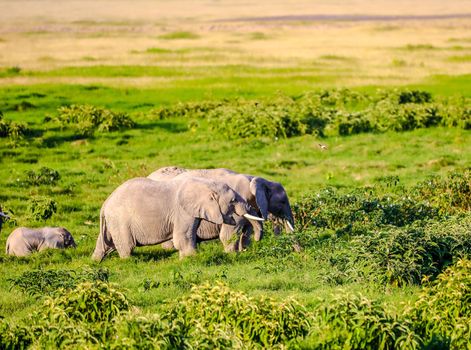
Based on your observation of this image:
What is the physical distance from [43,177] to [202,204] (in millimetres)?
10309

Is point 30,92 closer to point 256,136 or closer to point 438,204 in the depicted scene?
point 256,136

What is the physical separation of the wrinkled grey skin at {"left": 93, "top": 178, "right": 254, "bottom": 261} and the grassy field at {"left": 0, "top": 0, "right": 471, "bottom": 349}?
1.28ft

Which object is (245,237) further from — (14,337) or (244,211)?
(14,337)

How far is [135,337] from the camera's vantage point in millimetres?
10953

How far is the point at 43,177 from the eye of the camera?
2728 cm

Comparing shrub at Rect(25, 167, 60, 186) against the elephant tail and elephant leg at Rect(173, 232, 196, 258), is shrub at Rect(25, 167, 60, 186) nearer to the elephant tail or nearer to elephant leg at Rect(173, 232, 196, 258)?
the elephant tail

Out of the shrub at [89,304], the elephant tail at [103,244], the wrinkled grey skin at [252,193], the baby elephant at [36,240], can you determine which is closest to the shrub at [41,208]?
the baby elephant at [36,240]

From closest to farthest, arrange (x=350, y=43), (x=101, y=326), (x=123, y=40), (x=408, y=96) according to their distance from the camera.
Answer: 1. (x=101, y=326)
2. (x=408, y=96)
3. (x=350, y=43)
4. (x=123, y=40)

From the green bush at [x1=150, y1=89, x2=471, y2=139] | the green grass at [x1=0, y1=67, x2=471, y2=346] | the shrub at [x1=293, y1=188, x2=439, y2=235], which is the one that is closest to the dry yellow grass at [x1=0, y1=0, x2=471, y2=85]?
the green grass at [x1=0, y1=67, x2=471, y2=346]

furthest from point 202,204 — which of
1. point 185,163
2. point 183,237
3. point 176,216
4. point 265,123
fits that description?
point 265,123

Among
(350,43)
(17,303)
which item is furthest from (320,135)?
(350,43)

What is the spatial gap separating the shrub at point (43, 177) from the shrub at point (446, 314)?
51.8ft

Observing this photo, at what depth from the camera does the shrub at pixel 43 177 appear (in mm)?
27047

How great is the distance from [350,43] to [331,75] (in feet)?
69.9
